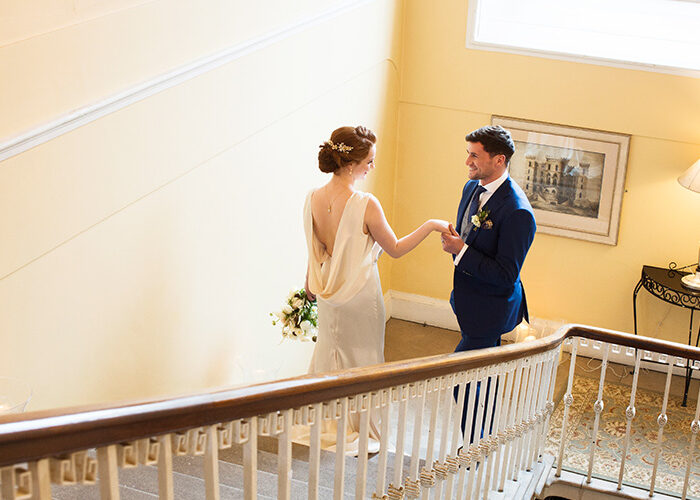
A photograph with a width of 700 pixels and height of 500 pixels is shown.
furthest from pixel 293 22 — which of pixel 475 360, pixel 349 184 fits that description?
pixel 475 360

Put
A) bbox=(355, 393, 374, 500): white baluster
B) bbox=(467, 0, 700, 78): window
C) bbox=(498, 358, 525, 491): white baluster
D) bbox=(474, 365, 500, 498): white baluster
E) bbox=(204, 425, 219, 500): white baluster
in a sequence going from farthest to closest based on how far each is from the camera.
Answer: bbox=(467, 0, 700, 78): window
bbox=(498, 358, 525, 491): white baluster
bbox=(474, 365, 500, 498): white baluster
bbox=(355, 393, 374, 500): white baluster
bbox=(204, 425, 219, 500): white baluster

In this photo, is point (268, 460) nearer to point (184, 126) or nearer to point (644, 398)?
point (184, 126)

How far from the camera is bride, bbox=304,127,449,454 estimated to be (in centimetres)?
445

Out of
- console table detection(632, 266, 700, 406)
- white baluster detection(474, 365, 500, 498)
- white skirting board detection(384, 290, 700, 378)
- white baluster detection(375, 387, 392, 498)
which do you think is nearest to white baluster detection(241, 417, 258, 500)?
white baluster detection(375, 387, 392, 498)

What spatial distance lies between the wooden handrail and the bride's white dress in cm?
206

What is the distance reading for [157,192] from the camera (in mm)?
4031

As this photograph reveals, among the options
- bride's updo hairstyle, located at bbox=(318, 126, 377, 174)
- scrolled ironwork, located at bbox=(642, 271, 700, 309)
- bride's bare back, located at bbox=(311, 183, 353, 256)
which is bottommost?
scrolled ironwork, located at bbox=(642, 271, 700, 309)

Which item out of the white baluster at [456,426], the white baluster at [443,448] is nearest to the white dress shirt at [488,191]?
the white baluster at [456,426]

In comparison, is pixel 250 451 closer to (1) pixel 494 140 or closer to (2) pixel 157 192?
(2) pixel 157 192

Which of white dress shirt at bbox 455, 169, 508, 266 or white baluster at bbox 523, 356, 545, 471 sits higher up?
white dress shirt at bbox 455, 169, 508, 266

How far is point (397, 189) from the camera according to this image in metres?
7.86

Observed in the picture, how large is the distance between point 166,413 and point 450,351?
240 inches

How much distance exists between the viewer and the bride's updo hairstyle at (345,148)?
439 centimetres

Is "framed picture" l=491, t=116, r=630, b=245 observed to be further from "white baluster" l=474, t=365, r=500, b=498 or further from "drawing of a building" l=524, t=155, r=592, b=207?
"white baluster" l=474, t=365, r=500, b=498
